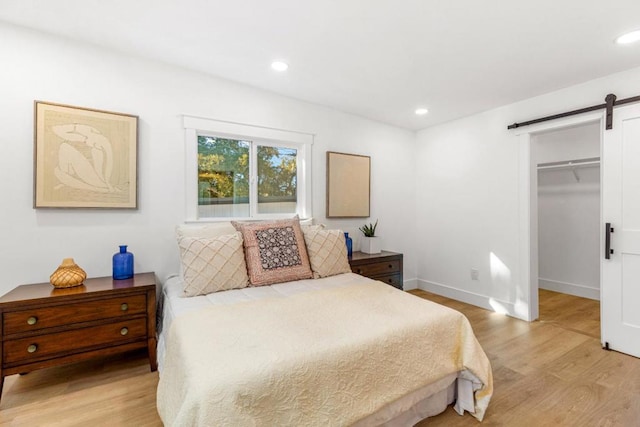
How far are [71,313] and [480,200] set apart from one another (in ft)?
12.8

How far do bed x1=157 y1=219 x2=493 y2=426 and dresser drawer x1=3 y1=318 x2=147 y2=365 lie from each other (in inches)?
9.5

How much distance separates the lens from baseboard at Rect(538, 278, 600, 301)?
3824mm

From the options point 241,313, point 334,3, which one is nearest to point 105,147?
point 241,313

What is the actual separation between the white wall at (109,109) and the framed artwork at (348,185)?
15 centimetres

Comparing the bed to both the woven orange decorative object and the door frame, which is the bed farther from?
the door frame

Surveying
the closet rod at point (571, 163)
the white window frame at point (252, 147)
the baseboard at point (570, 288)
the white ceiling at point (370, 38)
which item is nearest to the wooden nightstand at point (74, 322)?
the white window frame at point (252, 147)

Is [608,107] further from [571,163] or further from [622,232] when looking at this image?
[571,163]

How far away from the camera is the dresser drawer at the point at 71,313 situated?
1728 mm

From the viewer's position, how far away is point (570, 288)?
4039mm

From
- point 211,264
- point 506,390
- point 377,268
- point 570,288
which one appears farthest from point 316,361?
point 570,288

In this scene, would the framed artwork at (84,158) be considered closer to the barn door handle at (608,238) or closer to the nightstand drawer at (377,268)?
the nightstand drawer at (377,268)

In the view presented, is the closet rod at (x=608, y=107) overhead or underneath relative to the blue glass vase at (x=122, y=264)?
overhead

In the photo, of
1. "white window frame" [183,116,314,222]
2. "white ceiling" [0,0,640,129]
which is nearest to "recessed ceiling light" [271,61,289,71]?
"white ceiling" [0,0,640,129]

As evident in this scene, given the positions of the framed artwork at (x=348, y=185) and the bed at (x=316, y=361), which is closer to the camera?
the bed at (x=316, y=361)
